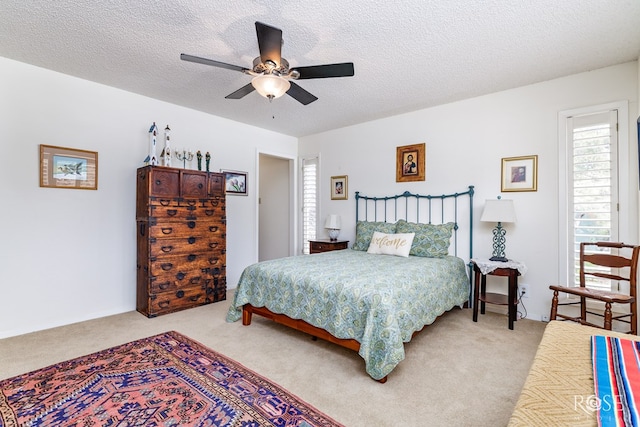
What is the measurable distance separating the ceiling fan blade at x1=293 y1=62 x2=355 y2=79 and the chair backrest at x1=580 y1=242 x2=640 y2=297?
2670 mm

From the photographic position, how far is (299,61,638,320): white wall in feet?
10.0

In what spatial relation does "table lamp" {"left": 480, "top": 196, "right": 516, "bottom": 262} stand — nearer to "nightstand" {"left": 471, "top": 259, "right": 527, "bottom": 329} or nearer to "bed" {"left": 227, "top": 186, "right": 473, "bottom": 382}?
"nightstand" {"left": 471, "top": 259, "right": 527, "bottom": 329}

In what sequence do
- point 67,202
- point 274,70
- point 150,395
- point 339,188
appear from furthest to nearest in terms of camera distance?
1. point 339,188
2. point 67,202
3. point 274,70
4. point 150,395

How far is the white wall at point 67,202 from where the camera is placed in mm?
2926

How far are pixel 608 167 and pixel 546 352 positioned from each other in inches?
107

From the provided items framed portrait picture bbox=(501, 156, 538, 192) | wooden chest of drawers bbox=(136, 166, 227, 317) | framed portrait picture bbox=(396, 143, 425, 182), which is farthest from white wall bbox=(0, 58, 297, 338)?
framed portrait picture bbox=(501, 156, 538, 192)

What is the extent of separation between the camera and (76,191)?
3309 millimetres

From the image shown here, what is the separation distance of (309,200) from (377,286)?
11.8 feet

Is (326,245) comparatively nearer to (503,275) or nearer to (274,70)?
(503,275)

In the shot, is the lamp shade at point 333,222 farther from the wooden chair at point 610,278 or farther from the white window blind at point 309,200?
the wooden chair at point 610,278

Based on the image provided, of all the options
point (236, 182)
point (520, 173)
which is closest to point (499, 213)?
point (520, 173)

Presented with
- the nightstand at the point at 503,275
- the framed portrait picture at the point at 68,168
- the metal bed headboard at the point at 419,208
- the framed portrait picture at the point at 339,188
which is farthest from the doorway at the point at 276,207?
the nightstand at the point at 503,275

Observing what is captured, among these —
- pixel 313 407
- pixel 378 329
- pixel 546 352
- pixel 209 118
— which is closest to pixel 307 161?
pixel 209 118

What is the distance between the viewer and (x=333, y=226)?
16.0 ft
